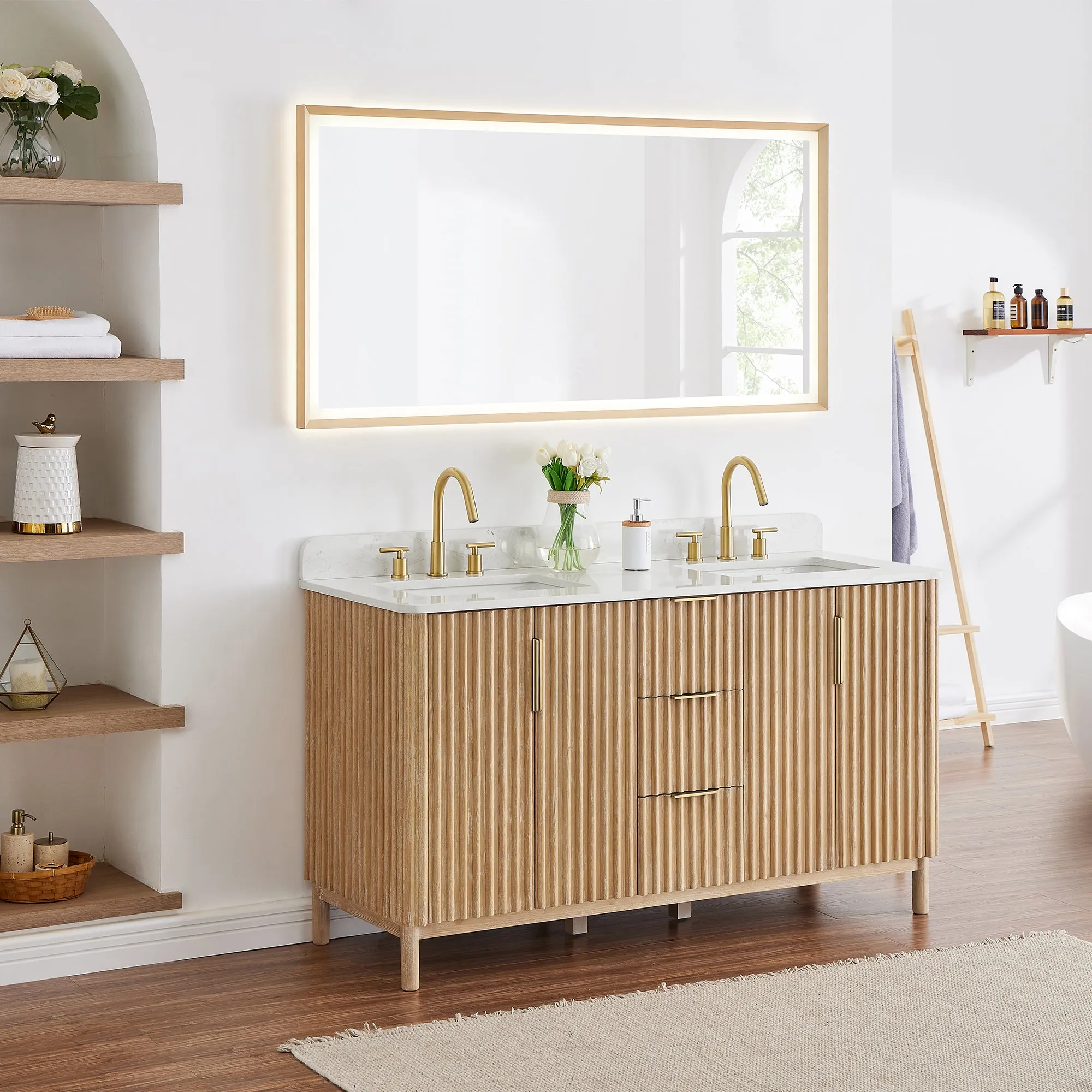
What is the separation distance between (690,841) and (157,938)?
1.18m

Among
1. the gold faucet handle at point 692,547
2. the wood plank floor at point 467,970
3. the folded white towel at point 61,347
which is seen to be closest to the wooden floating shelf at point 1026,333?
the wood plank floor at point 467,970

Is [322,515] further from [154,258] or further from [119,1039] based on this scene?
[119,1039]

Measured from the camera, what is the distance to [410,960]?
345cm

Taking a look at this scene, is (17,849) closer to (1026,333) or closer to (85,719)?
(85,719)

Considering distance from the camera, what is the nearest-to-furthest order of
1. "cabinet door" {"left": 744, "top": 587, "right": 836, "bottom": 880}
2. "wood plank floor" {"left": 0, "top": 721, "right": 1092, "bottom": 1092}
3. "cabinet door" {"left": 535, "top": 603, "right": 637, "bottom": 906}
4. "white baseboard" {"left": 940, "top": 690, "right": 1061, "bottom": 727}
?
1. "wood plank floor" {"left": 0, "top": 721, "right": 1092, "bottom": 1092}
2. "cabinet door" {"left": 535, "top": 603, "right": 637, "bottom": 906}
3. "cabinet door" {"left": 744, "top": 587, "right": 836, "bottom": 880}
4. "white baseboard" {"left": 940, "top": 690, "right": 1061, "bottom": 727}

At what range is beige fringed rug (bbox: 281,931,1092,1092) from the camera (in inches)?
116

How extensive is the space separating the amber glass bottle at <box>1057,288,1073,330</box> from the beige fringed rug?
289 cm

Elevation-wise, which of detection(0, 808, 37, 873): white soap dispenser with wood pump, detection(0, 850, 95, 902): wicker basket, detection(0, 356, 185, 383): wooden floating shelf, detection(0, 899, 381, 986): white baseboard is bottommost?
detection(0, 899, 381, 986): white baseboard

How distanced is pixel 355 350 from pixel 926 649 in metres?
1.49

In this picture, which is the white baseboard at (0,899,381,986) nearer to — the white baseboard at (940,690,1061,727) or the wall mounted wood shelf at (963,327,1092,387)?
the white baseboard at (940,690,1061,727)

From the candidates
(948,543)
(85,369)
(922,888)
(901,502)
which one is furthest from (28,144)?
(948,543)

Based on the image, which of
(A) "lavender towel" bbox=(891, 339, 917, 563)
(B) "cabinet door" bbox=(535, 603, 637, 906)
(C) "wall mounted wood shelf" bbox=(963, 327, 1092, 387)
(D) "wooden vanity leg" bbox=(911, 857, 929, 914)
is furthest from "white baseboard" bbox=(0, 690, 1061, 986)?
(C) "wall mounted wood shelf" bbox=(963, 327, 1092, 387)

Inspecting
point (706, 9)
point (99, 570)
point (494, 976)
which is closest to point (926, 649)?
point (494, 976)

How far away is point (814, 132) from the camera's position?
14.0 feet
